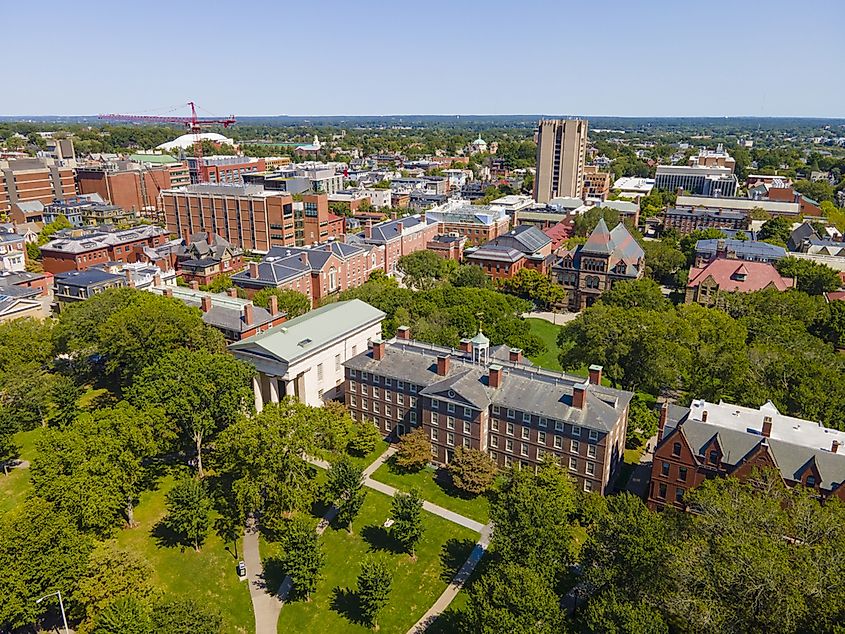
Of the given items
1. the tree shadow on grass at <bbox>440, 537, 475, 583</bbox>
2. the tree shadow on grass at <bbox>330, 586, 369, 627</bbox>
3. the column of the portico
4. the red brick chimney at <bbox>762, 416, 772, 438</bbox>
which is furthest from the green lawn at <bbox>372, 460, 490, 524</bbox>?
the red brick chimney at <bbox>762, 416, 772, 438</bbox>

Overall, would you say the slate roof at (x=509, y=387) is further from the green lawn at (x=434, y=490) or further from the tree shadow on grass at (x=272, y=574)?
the tree shadow on grass at (x=272, y=574)

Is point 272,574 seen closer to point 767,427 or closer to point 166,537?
point 166,537

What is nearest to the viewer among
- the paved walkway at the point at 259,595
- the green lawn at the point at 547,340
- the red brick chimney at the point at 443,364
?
the paved walkway at the point at 259,595

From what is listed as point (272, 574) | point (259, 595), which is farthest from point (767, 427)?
point (259, 595)

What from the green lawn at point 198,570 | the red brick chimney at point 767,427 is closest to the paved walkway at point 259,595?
the green lawn at point 198,570

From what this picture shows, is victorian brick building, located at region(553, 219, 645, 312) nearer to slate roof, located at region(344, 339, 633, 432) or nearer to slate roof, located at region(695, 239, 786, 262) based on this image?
slate roof, located at region(695, 239, 786, 262)

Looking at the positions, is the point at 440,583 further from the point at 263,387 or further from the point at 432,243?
the point at 432,243

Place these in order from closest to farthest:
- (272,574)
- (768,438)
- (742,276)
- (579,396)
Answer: (768,438) → (272,574) → (579,396) → (742,276)
